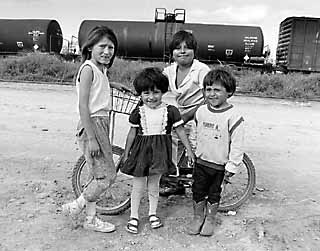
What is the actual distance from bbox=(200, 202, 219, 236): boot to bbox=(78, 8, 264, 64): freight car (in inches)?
629

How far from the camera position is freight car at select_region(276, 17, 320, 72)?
773 inches

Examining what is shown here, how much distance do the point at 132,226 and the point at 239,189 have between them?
150 cm

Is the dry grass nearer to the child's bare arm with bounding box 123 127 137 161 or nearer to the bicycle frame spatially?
the bicycle frame

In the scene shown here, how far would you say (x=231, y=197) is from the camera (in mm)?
4141

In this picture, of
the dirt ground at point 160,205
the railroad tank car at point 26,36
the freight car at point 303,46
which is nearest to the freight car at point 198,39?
the freight car at point 303,46

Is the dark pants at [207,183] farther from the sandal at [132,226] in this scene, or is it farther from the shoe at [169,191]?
the shoe at [169,191]

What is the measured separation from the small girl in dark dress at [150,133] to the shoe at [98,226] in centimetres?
15

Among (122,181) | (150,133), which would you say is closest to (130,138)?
(150,133)

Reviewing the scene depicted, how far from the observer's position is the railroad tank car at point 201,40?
18.9 meters

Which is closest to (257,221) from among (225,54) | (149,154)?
(149,154)

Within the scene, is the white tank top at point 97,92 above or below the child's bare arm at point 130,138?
above

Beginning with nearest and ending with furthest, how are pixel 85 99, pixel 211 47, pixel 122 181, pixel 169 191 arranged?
pixel 85 99 < pixel 169 191 < pixel 122 181 < pixel 211 47

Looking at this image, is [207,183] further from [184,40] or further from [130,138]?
[184,40]

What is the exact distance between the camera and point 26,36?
2081cm
